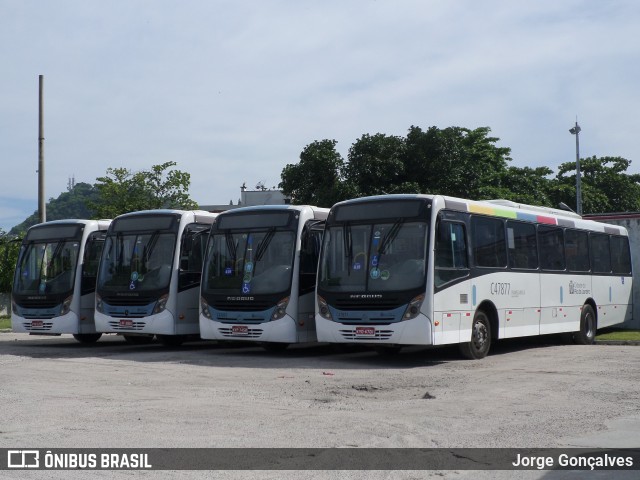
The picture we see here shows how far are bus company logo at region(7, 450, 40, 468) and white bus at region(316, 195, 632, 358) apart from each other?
8.68 metres

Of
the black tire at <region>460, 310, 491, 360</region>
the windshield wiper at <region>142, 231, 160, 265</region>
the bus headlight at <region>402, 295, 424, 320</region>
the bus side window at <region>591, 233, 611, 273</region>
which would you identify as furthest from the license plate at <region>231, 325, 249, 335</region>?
the bus side window at <region>591, 233, 611, 273</region>

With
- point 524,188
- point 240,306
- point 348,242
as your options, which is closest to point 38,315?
point 240,306

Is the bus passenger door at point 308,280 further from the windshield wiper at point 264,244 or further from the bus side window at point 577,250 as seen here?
the bus side window at point 577,250

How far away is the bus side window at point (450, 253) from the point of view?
53.4ft

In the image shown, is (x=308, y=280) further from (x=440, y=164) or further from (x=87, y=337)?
(x=440, y=164)

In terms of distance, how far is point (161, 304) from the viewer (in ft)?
65.6

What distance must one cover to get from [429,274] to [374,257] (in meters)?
1.15

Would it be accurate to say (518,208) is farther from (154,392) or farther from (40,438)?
(40,438)

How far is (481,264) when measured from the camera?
691 inches

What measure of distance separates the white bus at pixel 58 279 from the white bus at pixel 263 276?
13.6ft

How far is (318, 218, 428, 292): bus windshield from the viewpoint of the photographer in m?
16.2

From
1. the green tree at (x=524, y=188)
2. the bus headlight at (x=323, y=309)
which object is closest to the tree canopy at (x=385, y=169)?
the green tree at (x=524, y=188)

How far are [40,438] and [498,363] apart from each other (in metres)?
10.0

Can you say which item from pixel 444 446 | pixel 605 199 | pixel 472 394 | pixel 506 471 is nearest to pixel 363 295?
pixel 472 394
